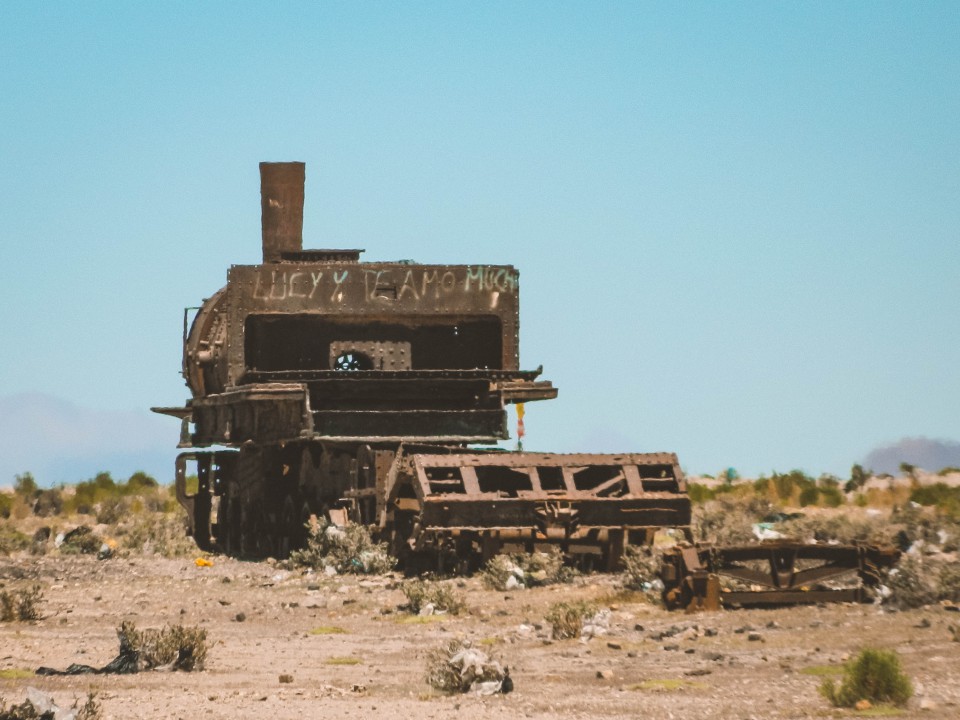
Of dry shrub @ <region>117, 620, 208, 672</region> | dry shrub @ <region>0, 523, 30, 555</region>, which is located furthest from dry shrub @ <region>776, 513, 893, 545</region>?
dry shrub @ <region>0, 523, 30, 555</region>

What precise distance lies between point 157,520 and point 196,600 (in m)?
14.9

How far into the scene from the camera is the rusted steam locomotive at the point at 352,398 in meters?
19.3

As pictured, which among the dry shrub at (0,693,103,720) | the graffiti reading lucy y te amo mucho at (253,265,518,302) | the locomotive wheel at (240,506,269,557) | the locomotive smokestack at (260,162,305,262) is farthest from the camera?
the locomotive smokestack at (260,162,305,262)

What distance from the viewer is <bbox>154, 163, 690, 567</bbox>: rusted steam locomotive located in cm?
1928

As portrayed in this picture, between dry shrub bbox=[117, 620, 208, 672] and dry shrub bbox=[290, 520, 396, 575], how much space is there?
759 cm

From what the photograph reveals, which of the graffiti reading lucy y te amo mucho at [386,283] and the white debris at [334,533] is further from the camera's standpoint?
the graffiti reading lucy y te amo mucho at [386,283]

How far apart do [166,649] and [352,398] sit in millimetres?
12144

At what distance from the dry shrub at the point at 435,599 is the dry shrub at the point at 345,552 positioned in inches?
118

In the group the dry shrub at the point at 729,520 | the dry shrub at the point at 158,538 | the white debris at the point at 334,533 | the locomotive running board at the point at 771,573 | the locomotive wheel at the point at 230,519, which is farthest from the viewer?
the locomotive wheel at the point at 230,519

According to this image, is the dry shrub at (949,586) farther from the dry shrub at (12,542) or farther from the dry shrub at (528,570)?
the dry shrub at (12,542)

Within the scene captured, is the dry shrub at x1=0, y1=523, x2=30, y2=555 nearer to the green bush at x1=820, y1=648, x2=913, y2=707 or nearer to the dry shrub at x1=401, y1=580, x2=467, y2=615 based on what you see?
the dry shrub at x1=401, y1=580, x2=467, y2=615

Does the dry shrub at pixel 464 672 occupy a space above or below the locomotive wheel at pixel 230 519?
below

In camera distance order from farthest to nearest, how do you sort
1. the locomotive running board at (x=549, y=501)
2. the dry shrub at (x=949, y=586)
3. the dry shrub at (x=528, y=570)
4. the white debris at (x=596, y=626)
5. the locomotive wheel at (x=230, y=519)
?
1. the locomotive wheel at (x=230, y=519)
2. the locomotive running board at (x=549, y=501)
3. the dry shrub at (x=528, y=570)
4. the dry shrub at (x=949, y=586)
5. the white debris at (x=596, y=626)

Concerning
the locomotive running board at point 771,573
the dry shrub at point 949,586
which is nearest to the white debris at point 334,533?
the locomotive running board at point 771,573
